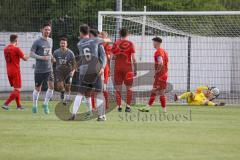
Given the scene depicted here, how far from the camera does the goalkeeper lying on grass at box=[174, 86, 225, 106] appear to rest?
77.8 ft

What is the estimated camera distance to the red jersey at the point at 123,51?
64.3ft

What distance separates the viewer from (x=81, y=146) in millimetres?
12047

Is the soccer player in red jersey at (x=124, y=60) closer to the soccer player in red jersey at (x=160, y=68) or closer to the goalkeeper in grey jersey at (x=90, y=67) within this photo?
the soccer player in red jersey at (x=160, y=68)

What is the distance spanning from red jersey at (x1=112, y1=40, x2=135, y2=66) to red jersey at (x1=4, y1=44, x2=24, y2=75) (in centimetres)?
302

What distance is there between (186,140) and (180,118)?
15.9 feet

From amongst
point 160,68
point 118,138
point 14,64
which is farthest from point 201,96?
point 118,138

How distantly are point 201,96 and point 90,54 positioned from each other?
27.0ft

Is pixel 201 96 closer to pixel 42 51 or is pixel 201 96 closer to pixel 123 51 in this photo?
pixel 123 51

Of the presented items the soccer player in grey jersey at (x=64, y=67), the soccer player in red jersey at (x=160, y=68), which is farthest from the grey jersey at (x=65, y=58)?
the soccer player in red jersey at (x=160, y=68)

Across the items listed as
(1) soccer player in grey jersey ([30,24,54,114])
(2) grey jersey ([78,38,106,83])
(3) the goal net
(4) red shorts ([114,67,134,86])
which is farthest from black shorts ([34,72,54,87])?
(3) the goal net

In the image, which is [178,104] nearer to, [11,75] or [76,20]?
[11,75]

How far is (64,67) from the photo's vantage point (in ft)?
79.2

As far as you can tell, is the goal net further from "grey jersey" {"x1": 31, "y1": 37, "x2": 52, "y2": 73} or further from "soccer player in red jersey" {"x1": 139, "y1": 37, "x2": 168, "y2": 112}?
"grey jersey" {"x1": 31, "y1": 37, "x2": 52, "y2": 73}

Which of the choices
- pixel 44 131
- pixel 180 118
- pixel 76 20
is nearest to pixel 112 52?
pixel 180 118
